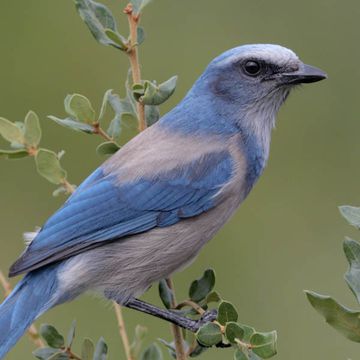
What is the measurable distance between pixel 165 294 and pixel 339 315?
1.18 meters

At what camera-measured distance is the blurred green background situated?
7.00m

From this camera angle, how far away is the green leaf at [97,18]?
4.79m

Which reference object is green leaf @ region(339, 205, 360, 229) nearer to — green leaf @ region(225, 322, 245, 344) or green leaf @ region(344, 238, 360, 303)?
green leaf @ region(344, 238, 360, 303)

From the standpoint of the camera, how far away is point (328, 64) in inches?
309

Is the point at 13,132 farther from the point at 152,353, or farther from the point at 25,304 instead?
the point at 152,353

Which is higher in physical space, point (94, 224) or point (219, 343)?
point (94, 224)

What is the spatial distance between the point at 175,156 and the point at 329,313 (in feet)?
5.03

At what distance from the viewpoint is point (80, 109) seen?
4828 millimetres

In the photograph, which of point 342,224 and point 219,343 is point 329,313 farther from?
point 342,224

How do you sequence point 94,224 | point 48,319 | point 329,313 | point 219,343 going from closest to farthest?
point 329,313
point 219,343
point 94,224
point 48,319

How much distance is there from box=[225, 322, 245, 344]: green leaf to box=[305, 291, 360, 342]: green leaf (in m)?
0.40

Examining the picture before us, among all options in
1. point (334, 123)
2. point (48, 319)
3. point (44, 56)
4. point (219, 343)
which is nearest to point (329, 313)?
point (219, 343)

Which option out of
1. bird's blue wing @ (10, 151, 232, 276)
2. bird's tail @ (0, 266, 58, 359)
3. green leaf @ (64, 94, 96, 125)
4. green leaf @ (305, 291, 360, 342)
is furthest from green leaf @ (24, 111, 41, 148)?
green leaf @ (305, 291, 360, 342)

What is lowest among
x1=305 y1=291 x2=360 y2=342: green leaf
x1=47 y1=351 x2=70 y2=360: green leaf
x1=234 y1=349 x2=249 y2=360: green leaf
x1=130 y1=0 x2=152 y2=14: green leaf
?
x1=47 y1=351 x2=70 y2=360: green leaf
